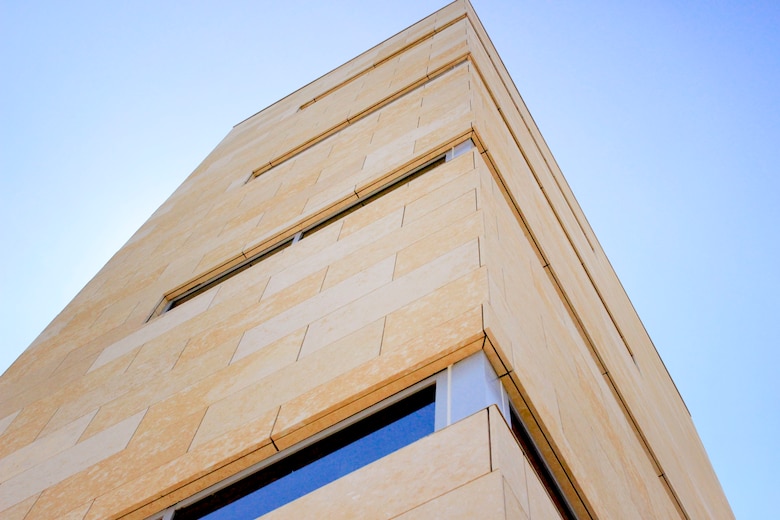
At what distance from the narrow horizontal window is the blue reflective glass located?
410 centimetres

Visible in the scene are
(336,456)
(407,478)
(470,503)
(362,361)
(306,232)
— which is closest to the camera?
(470,503)

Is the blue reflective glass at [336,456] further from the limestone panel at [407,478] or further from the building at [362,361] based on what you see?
the limestone panel at [407,478]

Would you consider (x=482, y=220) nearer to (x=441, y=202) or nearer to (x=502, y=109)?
(x=441, y=202)

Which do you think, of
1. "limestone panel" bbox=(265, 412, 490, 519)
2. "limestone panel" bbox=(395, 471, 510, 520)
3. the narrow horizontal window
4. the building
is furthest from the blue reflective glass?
the narrow horizontal window

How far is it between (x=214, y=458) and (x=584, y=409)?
3.01 meters

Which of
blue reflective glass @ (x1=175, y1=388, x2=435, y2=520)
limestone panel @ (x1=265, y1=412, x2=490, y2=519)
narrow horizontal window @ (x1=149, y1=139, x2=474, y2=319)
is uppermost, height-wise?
narrow horizontal window @ (x1=149, y1=139, x2=474, y2=319)

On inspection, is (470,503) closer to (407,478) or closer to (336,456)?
(407,478)

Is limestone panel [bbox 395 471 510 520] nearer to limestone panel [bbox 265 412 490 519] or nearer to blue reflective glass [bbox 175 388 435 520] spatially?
limestone panel [bbox 265 412 490 519]

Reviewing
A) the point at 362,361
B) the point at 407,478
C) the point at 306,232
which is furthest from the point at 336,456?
the point at 306,232

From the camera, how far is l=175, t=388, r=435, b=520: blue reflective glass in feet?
15.0

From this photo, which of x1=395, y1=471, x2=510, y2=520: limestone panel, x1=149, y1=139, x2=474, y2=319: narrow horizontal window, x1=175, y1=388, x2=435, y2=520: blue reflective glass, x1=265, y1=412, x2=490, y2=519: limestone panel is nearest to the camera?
x1=395, y1=471, x2=510, y2=520: limestone panel

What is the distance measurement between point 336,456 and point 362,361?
0.71 metres

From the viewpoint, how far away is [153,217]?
13.7m

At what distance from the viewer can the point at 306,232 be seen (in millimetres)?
8930
